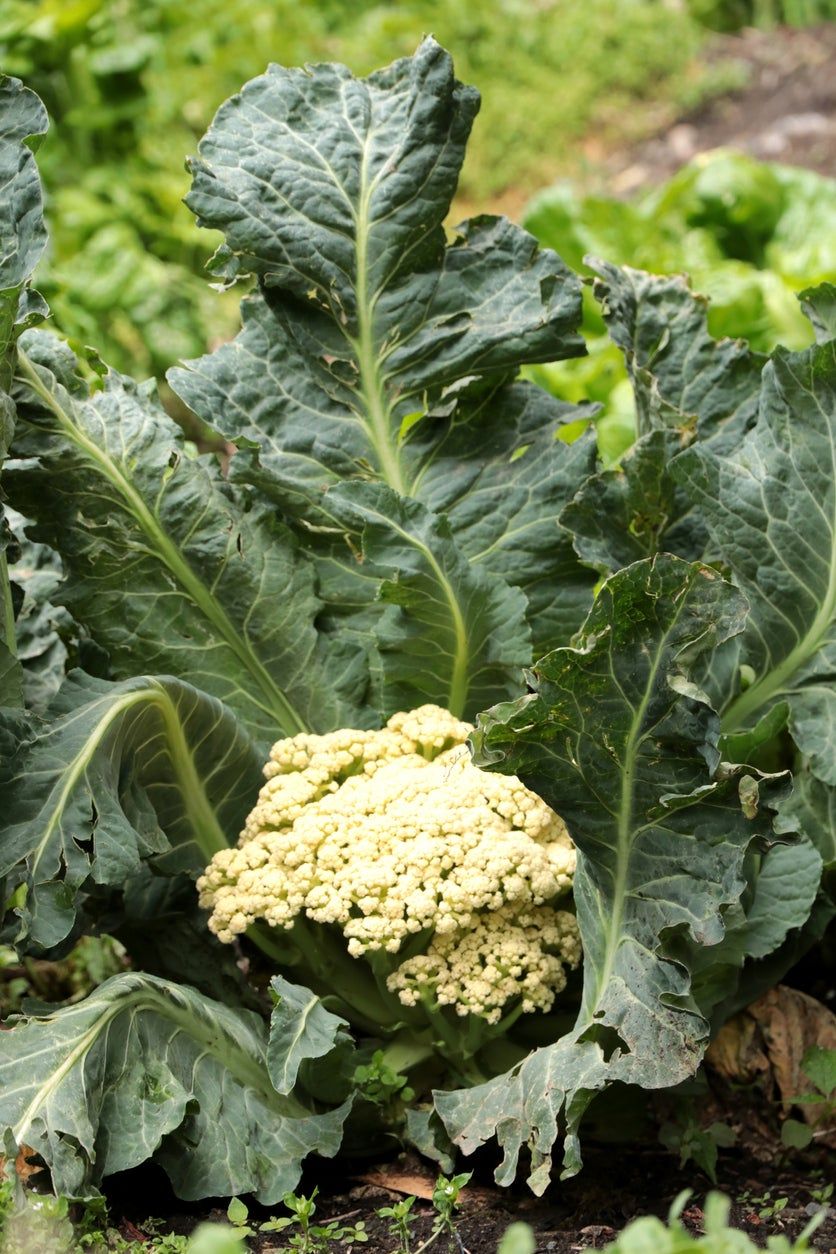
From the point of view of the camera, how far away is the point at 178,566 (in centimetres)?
247

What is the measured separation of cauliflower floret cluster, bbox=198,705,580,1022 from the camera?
2.17 meters

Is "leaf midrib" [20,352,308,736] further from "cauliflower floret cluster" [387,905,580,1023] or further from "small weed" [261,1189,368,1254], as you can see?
"small weed" [261,1189,368,1254]

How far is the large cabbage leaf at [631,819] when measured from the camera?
76.2 inches

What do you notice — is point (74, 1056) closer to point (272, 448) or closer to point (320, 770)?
point (320, 770)

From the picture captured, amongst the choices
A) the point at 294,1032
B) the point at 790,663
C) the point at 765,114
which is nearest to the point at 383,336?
the point at 790,663

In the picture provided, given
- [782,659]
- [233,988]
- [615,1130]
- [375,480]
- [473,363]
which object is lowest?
[615,1130]

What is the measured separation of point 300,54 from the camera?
8.47m

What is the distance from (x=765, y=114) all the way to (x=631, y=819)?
26.7ft

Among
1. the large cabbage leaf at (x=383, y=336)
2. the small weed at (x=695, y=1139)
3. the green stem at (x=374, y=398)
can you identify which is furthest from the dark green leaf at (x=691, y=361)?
the small weed at (x=695, y=1139)

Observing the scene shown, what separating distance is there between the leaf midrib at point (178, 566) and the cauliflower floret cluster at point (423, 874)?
22 centimetres

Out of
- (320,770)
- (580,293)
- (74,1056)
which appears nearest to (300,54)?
(580,293)

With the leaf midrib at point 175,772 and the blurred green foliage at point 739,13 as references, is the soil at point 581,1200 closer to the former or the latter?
the leaf midrib at point 175,772

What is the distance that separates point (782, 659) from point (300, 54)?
279 inches

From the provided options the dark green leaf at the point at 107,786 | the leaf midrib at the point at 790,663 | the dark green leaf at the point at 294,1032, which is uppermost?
the dark green leaf at the point at 107,786
